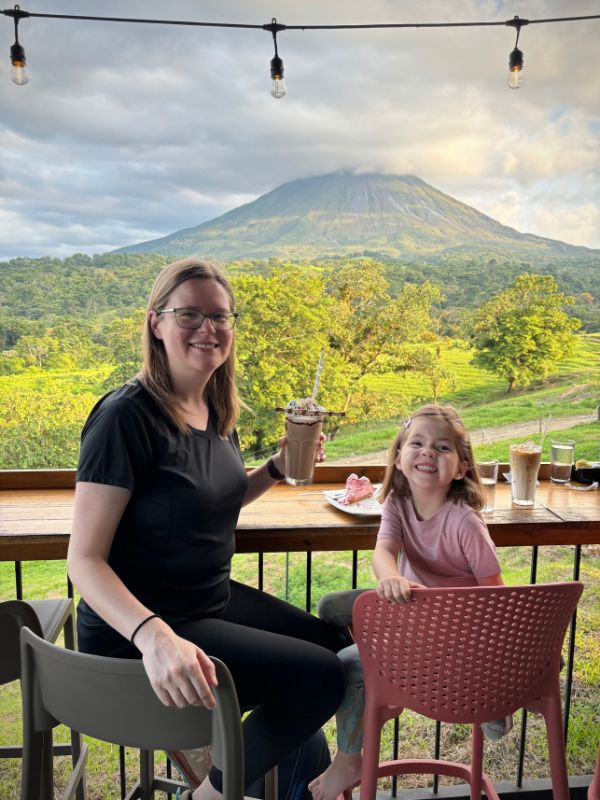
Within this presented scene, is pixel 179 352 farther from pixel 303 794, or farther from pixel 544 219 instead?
pixel 544 219

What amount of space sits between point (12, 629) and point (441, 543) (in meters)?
0.96

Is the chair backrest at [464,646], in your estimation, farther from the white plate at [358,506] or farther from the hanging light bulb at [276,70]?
the hanging light bulb at [276,70]

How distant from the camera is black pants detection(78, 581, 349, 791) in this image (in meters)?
1.38

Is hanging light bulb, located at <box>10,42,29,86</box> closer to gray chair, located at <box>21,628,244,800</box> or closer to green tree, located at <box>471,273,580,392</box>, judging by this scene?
gray chair, located at <box>21,628,244,800</box>

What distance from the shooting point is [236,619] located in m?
1.67

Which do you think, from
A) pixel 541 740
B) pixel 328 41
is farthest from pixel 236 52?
pixel 541 740

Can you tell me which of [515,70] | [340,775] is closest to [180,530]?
[340,775]

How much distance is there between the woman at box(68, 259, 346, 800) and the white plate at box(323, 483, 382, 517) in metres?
0.35

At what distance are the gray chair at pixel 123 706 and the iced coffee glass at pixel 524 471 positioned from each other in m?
1.19

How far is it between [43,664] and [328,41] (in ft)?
16.7

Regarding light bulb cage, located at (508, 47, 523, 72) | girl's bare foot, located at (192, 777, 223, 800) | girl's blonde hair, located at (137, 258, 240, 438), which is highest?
light bulb cage, located at (508, 47, 523, 72)

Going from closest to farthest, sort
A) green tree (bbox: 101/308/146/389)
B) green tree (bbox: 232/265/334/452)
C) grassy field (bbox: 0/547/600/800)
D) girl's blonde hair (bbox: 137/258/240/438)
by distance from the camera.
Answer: girl's blonde hair (bbox: 137/258/240/438) < grassy field (bbox: 0/547/600/800) < green tree (bbox: 101/308/146/389) < green tree (bbox: 232/265/334/452)

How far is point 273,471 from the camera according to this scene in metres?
1.80

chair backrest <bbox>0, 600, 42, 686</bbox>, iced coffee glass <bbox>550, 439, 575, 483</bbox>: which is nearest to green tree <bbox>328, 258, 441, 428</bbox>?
iced coffee glass <bbox>550, 439, 575, 483</bbox>
